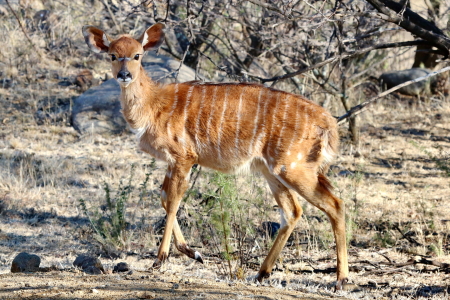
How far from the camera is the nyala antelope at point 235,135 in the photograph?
5648mm

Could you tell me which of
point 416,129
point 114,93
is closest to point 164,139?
point 114,93

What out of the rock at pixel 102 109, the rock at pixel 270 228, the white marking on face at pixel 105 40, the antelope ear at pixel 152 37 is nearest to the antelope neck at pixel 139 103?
the antelope ear at pixel 152 37

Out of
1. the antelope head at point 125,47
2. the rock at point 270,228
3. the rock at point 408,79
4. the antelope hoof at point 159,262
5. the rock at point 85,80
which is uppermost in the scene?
the rock at point 408,79

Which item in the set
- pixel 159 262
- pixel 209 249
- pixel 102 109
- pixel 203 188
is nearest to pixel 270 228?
pixel 209 249

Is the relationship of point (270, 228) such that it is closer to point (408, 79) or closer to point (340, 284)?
point (340, 284)

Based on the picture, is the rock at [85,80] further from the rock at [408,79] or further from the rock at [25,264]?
the rock at [25,264]

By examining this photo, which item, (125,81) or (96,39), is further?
(96,39)

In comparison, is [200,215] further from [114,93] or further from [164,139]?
[114,93]

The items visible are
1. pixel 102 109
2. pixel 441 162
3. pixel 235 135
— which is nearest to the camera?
pixel 235 135

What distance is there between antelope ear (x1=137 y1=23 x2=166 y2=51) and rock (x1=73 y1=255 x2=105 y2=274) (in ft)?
6.57

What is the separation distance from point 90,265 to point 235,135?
164cm

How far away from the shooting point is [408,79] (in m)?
12.8

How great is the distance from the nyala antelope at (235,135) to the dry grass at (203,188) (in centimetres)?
47

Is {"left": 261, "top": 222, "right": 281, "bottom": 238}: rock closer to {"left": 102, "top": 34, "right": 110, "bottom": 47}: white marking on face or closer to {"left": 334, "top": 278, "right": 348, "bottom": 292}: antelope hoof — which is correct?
{"left": 334, "top": 278, "right": 348, "bottom": 292}: antelope hoof
